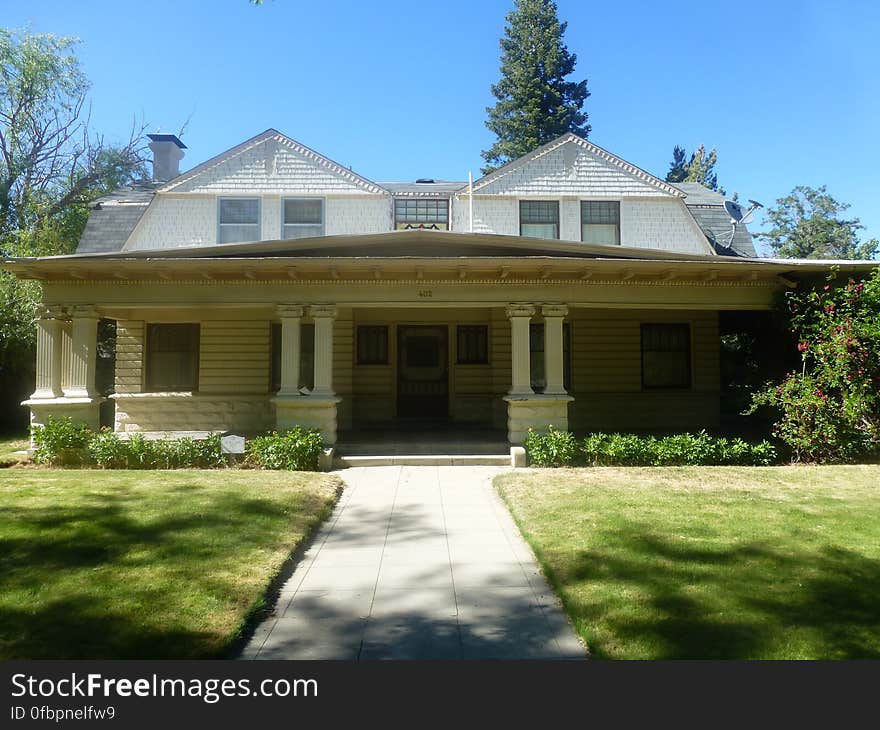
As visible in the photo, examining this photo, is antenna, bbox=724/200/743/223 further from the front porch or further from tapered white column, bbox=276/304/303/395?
tapered white column, bbox=276/304/303/395

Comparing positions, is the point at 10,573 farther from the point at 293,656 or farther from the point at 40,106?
the point at 40,106

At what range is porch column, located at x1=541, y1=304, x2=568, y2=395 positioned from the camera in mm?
10203

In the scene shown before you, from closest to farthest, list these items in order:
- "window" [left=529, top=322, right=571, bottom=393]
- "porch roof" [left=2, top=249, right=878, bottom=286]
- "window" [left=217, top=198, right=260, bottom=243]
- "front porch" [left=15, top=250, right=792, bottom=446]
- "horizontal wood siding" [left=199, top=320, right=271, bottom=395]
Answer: "porch roof" [left=2, top=249, right=878, bottom=286]
"front porch" [left=15, top=250, right=792, bottom=446]
"horizontal wood siding" [left=199, top=320, right=271, bottom=395]
"window" [left=529, top=322, right=571, bottom=393]
"window" [left=217, top=198, right=260, bottom=243]

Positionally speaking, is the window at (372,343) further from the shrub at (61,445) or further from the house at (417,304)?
the shrub at (61,445)

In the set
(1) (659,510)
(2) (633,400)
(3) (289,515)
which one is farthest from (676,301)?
(3) (289,515)

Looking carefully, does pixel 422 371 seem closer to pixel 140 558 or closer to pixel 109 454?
pixel 109 454

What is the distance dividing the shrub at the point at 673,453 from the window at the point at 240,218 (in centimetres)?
1028

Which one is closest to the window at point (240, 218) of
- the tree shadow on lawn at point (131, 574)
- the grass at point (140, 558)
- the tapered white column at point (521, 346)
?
the tapered white column at point (521, 346)

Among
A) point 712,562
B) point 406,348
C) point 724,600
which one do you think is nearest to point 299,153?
point 406,348

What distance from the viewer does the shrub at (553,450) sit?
933 centimetres

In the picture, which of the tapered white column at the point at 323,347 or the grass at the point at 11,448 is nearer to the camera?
the grass at the point at 11,448

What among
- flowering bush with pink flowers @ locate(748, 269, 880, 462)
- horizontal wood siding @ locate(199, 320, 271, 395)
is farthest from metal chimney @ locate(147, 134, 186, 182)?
flowering bush with pink flowers @ locate(748, 269, 880, 462)

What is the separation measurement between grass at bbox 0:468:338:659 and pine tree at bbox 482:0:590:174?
33.9 meters

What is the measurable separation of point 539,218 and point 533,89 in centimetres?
2657
